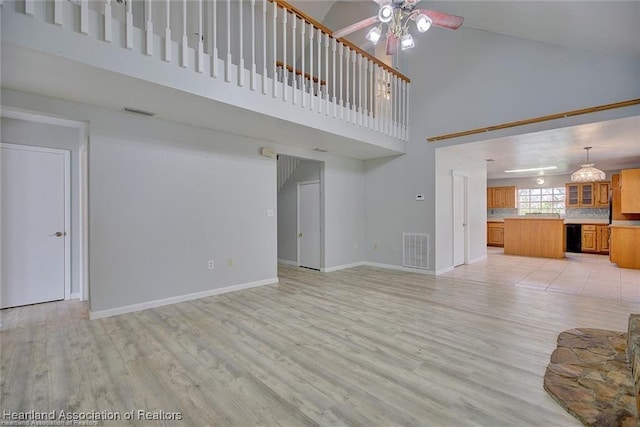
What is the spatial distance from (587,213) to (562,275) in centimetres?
520

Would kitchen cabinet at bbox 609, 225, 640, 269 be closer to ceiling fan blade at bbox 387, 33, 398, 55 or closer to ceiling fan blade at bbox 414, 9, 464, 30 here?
ceiling fan blade at bbox 414, 9, 464, 30

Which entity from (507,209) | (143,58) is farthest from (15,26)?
(507,209)

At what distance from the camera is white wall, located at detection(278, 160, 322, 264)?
654 centimetres

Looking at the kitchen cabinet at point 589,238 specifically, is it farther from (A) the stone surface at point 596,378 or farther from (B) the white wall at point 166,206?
(B) the white wall at point 166,206

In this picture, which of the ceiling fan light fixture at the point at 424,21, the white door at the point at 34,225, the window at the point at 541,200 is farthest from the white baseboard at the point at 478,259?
the white door at the point at 34,225

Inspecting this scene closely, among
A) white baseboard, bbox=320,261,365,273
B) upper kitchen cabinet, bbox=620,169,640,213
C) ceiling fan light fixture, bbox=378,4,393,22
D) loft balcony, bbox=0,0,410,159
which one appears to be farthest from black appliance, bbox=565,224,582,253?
ceiling fan light fixture, bbox=378,4,393,22

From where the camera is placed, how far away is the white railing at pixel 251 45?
255 centimetres

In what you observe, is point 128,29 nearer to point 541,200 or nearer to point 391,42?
point 391,42

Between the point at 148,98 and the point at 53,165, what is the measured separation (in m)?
2.16

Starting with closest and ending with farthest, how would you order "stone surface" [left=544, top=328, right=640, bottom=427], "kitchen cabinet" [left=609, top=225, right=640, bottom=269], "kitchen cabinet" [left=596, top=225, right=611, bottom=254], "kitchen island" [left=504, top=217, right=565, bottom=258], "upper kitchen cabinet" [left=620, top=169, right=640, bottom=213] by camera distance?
"stone surface" [left=544, top=328, right=640, bottom=427], "kitchen cabinet" [left=609, top=225, right=640, bottom=269], "upper kitchen cabinet" [left=620, top=169, right=640, bottom=213], "kitchen island" [left=504, top=217, right=565, bottom=258], "kitchen cabinet" [left=596, top=225, right=611, bottom=254]

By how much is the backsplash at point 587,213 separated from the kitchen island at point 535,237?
2543 mm

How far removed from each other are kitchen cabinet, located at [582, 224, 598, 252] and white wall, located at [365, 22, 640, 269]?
5626 millimetres

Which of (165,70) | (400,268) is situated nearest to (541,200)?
(400,268)

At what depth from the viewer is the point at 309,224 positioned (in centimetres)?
638
